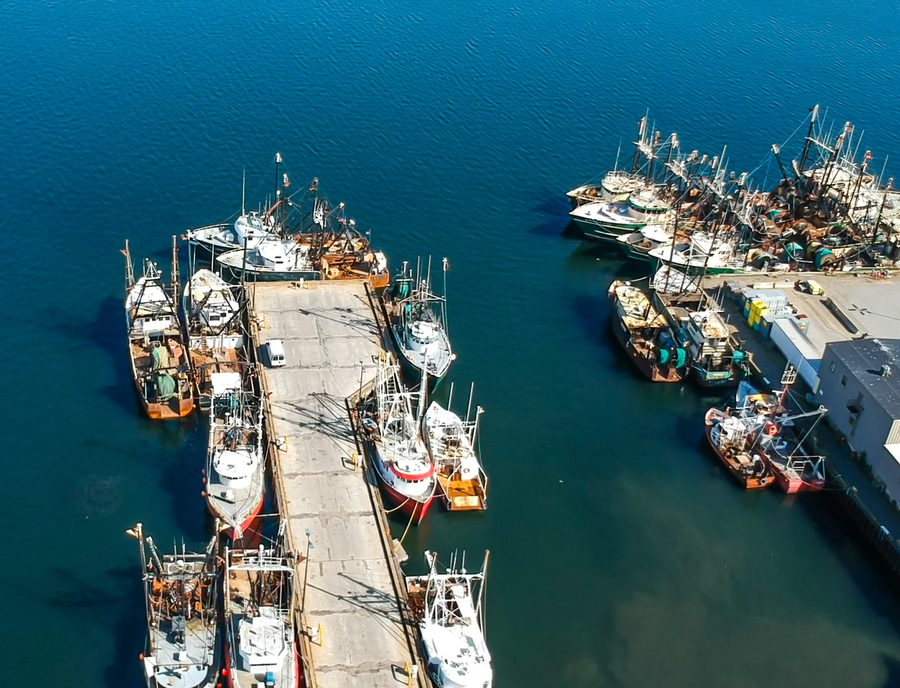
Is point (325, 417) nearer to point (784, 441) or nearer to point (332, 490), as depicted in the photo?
point (332, 490)

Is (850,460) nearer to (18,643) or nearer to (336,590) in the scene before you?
(336,590)

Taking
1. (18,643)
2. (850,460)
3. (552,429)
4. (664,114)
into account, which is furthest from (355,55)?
(18,643)

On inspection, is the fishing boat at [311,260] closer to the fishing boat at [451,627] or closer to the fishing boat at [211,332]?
the fishing boat at [211,332]

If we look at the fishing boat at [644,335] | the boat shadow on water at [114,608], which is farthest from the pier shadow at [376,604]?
the fishing boat at [644,335]

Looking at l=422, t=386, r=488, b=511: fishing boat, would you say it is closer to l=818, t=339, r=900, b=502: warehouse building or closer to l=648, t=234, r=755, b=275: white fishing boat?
l=818, t=339, r=900, b=502: warehouse building

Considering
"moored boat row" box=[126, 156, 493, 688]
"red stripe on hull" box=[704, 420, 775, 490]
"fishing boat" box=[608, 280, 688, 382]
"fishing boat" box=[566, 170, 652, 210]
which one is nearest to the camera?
"moored boat row" box=[126, 156, 493, 688]

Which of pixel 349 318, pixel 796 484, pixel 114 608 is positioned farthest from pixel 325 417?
pixel 796 484

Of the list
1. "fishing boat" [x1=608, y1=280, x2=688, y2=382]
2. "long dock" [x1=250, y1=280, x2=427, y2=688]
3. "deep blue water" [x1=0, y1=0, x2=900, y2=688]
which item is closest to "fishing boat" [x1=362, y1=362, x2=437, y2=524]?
"long dock" [x1=250, y1=280, x2=427, y2=688]
